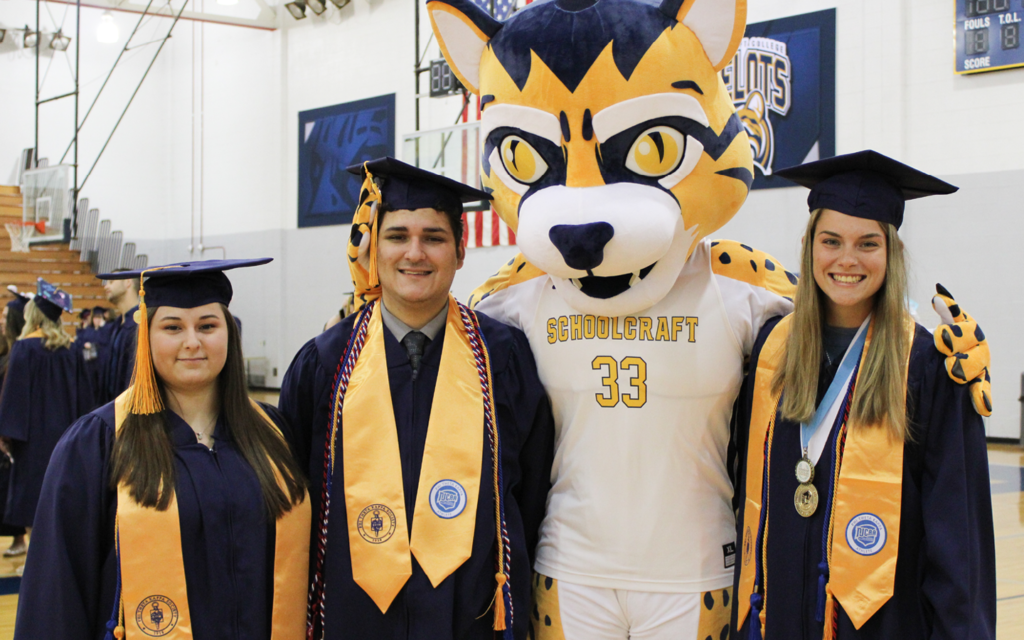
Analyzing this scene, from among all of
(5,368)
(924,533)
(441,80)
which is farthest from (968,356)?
(441,80)

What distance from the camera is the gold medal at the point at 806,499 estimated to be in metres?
2.04

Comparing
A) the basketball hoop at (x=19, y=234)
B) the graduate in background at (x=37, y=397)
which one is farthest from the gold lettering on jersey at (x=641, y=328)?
the basketball hoop at (x=19, y=234)

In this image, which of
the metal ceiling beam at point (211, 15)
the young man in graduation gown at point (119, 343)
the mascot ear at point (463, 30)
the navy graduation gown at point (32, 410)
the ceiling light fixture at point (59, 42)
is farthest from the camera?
the ceiling light fixture at point (59, 42)

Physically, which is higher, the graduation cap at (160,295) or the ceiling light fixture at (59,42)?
the ceiling light fixture at (59,42)

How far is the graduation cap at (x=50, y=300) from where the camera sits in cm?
566

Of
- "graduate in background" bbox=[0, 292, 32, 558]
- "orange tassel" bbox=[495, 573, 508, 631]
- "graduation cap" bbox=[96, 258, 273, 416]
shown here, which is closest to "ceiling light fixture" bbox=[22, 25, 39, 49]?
"graduate in background" bbox=[0, 292, 32, 558]

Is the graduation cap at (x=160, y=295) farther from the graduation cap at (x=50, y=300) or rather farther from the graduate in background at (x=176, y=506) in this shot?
the graduation cap at (x=50, y=300)

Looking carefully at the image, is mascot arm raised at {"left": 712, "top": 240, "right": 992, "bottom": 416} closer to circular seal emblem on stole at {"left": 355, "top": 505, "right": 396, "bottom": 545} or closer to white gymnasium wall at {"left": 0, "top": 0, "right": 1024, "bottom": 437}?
circular seal emblem on stole at {"left": 355, "top": 505, "right": 396, "bottom": 545}

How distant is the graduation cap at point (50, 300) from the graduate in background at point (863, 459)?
495 cm

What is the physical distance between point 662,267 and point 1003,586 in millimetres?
3675

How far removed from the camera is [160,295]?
214cm

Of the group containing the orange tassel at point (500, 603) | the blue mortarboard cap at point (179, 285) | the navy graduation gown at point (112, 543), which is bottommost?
the orange tassel at point (500, 603)

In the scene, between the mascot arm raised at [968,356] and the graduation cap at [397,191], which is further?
the graduation cap at [397,191]

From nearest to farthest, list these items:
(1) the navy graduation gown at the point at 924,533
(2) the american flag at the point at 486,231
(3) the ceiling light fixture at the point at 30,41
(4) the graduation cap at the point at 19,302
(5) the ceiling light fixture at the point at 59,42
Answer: (1) the navy graduation gown at the point at 924,533
(4) the graduation cap at the point at 19,302
(2) the american flag at the point at 486,231
(5) the ceiling light fixture at the point at 59,42
(3) the ceiling light fixture at the point at 30,41
